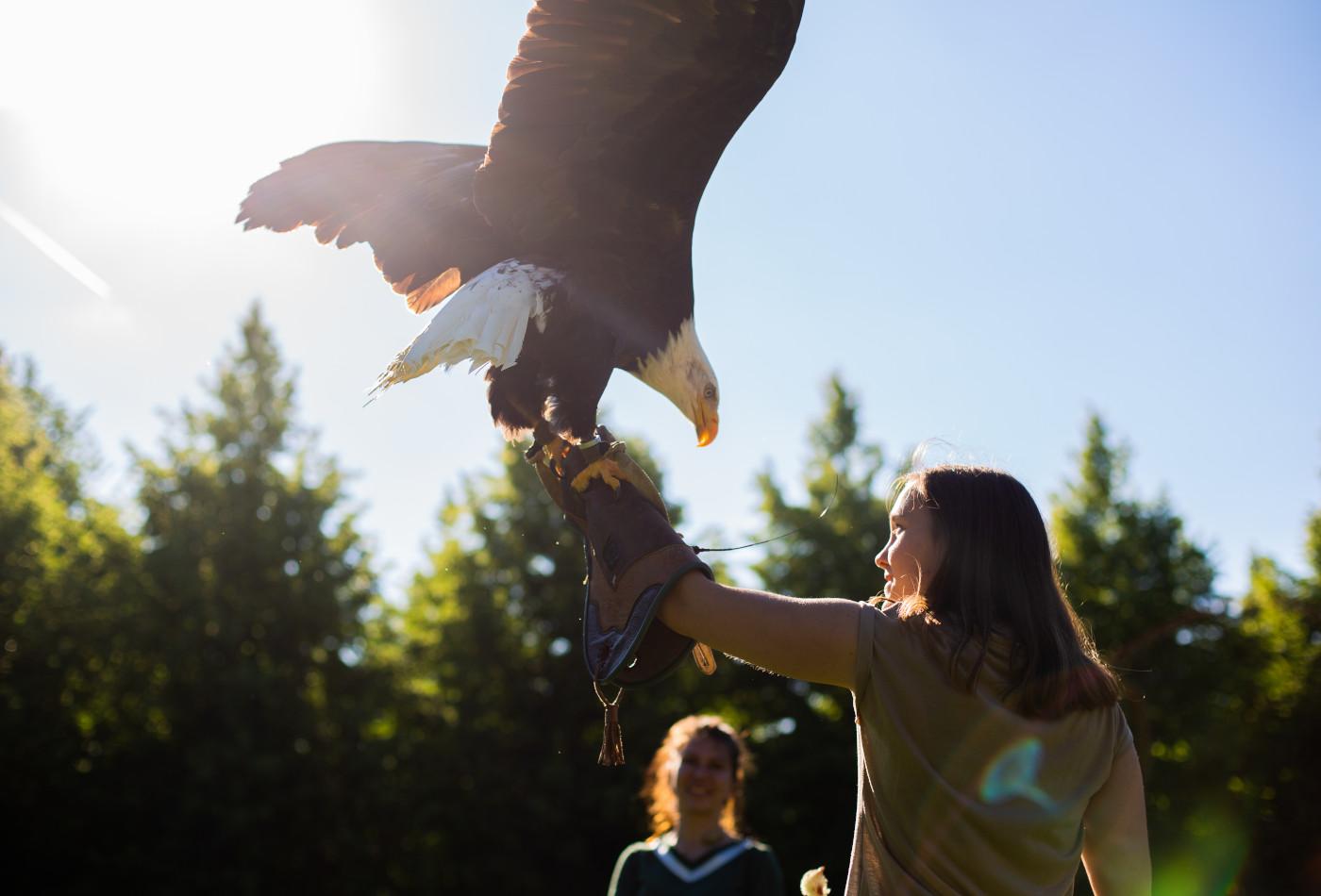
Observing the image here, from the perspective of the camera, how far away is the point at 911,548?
4.80ft

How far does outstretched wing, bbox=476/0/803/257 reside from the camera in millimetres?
2645

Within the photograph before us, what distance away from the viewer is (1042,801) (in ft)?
4.30

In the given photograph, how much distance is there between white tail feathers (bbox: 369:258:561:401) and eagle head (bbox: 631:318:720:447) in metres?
0.48

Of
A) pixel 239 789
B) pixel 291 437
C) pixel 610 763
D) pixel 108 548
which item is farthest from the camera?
pixel 291 437

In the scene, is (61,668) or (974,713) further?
(61,668)

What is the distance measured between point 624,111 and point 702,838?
2104 millimetres

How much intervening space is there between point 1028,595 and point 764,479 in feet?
54.6

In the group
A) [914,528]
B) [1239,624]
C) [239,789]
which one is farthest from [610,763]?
[1239,624]

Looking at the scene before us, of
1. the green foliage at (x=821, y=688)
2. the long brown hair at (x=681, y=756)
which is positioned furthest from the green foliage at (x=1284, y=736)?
the long brown hair at (x=681, y=756)

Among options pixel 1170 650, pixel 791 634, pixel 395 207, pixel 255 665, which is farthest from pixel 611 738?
pixel 1170 650

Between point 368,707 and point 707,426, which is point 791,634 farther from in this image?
point 368,707

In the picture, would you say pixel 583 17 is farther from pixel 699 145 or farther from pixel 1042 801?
pixel 1042 801

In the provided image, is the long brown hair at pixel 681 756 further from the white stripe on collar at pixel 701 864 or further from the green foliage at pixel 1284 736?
the green foliage at pixel 1284 736

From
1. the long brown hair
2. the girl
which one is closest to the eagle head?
the long brown hair
